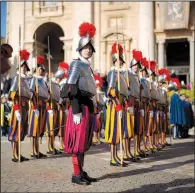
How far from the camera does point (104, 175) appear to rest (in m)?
5.48

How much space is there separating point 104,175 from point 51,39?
88.1 feet

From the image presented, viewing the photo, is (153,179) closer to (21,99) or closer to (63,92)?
(63,92)

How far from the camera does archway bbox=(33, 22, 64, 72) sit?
27.8 m

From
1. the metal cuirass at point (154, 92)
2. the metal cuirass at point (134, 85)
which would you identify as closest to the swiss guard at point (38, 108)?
the metal cuirass at point (134, 85)

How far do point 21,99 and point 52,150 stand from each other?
186 cm

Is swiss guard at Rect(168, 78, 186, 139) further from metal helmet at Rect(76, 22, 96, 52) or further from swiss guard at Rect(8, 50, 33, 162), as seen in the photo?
metal helmet at Rect(76, 22, 96, 52)

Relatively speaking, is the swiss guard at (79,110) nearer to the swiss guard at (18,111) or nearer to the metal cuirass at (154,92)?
the swiss guard at (18,111)

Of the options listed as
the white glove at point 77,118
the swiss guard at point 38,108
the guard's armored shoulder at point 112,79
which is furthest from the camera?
the swiss guard at point 38,108

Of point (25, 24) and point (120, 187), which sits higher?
point (25, 24)

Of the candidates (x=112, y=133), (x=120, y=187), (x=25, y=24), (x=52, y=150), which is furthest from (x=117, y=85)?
(x=25, y=24)

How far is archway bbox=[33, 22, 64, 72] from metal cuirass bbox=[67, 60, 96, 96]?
75.7 feet

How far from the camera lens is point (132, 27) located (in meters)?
25.0

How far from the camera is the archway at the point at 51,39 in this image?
91.3ft

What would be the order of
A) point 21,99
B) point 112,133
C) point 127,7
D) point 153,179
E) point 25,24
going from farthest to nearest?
point 25,24
point 127,7
point 21,99
point 112,133
point 153,179
